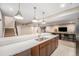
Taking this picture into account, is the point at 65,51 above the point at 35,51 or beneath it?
beneath

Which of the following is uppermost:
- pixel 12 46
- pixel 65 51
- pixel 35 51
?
pixel 12 46

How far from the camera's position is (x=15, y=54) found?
170cm

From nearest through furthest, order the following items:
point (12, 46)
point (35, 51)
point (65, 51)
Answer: point (12, 46) → point (35, 51) → point (65, 51)

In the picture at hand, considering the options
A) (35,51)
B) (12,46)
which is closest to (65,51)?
(35,51)

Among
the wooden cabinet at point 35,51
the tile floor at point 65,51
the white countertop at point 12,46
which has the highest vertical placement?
the white countertop at point 12,46

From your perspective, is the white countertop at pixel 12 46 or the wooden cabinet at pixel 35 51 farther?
the wooden cabinet at pixel 35 51

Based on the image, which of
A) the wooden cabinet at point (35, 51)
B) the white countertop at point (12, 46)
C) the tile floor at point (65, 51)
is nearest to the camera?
the white countertop at point (12, 46)

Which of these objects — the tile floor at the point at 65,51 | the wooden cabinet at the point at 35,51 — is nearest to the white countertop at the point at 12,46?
the wooden cabinet at the point at 35,51

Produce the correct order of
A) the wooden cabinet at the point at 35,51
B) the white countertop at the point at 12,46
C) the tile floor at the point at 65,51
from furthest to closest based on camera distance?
the tile floor at the point at 65,51 → the wooden cabinet at the point at 35,51 → the white countertop at the point at 12,46

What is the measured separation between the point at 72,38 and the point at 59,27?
2529 millimetres

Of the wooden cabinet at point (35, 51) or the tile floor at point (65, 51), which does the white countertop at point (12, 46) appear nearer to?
the wooden cabinet at point (35, 51)

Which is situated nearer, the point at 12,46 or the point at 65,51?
the point at 12,46

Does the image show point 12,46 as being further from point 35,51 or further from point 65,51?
point 65,51

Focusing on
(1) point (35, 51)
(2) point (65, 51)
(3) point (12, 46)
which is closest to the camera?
(3) point (12, 46)
